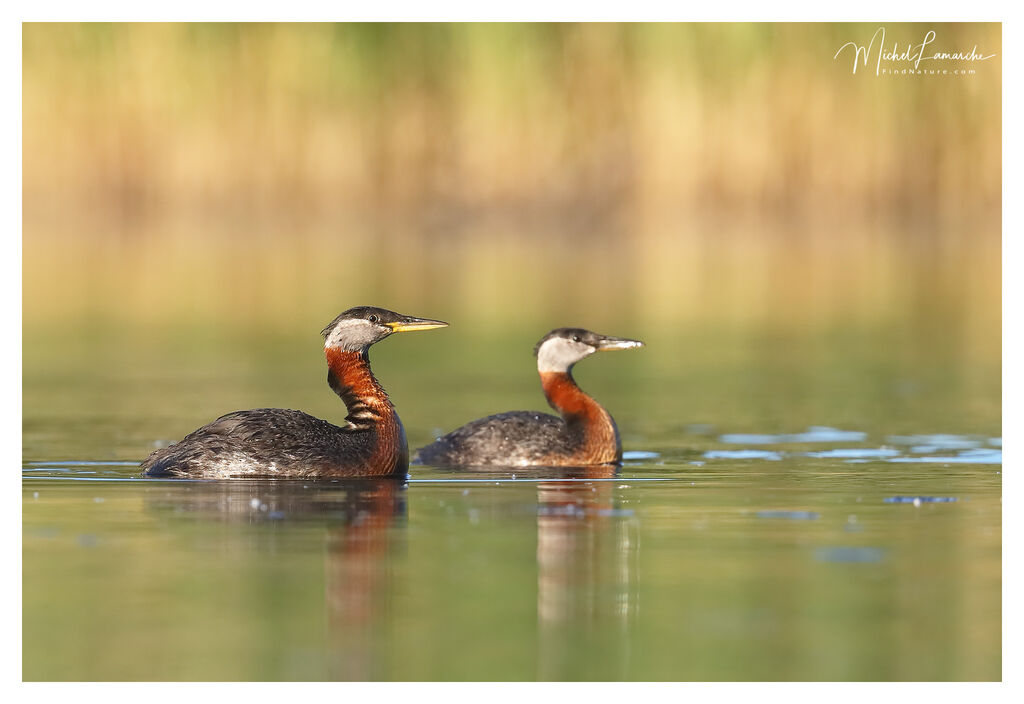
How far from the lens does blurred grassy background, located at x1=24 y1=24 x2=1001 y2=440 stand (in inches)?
1141

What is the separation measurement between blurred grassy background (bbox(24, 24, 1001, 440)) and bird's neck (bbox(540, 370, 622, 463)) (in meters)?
13.4

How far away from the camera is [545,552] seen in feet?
26.8

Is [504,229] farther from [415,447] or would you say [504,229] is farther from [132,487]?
[132,487]

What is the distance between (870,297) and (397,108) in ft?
33.8

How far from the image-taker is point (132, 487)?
10.1 metres

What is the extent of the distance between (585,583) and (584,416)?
473 centimetres

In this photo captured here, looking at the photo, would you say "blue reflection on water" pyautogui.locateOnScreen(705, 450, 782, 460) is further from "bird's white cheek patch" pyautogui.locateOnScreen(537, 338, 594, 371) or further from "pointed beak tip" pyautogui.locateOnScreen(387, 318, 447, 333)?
"pointed beak tip" pyautogui.locateOnScreen(387, 318, 447, 333)

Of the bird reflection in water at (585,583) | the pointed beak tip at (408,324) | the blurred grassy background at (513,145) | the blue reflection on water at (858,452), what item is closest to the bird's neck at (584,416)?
the blue reflection on water at (858,452)

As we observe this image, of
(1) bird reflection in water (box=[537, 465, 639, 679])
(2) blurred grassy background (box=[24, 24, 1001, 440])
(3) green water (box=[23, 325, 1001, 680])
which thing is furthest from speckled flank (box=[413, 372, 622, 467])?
(2) blurred grassy background (box=[24, 24, 1001, 440])

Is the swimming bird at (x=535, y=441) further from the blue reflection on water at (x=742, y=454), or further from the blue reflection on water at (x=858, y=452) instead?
the blue reflection on water at (x=858, y=452)

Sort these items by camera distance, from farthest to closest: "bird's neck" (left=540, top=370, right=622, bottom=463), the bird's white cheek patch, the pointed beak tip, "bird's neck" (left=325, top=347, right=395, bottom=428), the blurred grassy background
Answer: the blurred grassy background
the bird's white cheek patch
"bird's neck" (left=540, top=370, right=622, bottom=463)
the pointed beak tip
"bird's neck" (left=325, top=347, right=395, bottom=428)

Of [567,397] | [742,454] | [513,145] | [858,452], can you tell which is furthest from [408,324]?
[513,145]

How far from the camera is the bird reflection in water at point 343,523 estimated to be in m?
6.57
